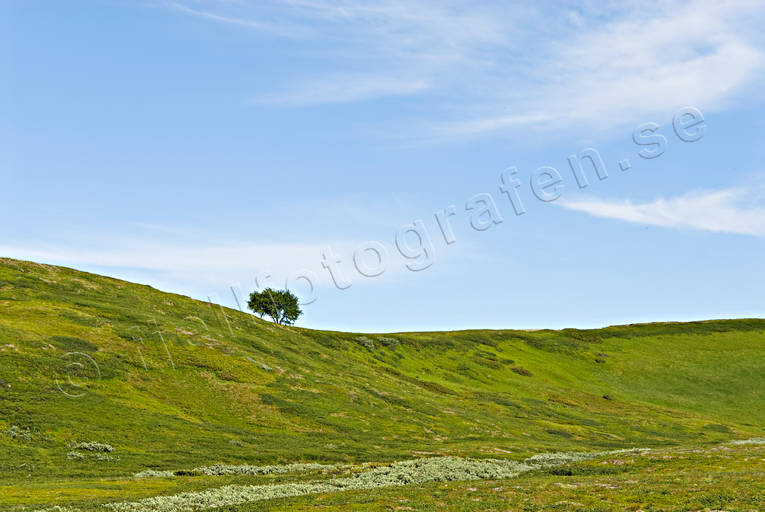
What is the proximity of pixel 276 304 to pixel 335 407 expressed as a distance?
9307 centimetres

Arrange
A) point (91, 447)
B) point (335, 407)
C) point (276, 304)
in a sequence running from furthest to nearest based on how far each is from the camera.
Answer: point (276, 304) → point (335, 407) → point (91, 447)

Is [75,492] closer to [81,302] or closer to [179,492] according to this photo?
[179,492]

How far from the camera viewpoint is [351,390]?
9675 centimetres

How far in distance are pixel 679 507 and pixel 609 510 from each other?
313 centimetres

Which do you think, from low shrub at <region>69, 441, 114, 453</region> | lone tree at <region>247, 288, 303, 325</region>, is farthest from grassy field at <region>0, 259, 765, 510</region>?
lone tree at <region>247, 288, 303, 325</region>

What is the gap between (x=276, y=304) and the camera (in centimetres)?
17625

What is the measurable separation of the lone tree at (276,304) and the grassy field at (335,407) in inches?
1423

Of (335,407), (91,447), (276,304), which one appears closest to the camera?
(91,447)

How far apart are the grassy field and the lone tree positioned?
119ft

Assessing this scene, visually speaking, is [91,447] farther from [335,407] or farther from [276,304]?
[276,304]

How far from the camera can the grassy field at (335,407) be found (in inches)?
1518

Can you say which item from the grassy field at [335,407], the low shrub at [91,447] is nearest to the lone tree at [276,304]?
the grassy field at [335,407]

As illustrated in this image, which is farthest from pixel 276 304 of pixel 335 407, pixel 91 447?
pixel 91 447

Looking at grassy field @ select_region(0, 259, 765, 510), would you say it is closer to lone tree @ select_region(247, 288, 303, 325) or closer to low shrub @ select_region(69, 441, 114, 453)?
low shrub @ select_region(69, 441, 114, 453)
